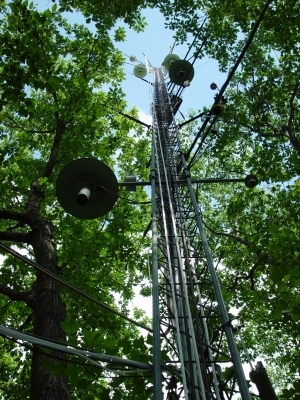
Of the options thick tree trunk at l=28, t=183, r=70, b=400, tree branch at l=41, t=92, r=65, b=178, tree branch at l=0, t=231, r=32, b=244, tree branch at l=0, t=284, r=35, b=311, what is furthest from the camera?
tree branch at l=41, t=92, r=65, b=178

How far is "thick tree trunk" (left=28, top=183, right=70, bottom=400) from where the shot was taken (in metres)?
3.67

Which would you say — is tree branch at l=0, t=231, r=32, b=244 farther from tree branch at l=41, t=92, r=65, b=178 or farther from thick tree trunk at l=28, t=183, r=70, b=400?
tree branch at l=41, t=92, r=65, b=178

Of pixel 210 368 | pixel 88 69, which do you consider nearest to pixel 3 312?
pixel 210 368

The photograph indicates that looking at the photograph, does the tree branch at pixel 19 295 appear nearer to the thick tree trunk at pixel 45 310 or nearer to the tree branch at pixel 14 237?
the thick tree trunk at pixel 45 310

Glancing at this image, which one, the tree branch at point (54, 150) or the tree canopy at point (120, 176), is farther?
the tree branch at point (54, 150)

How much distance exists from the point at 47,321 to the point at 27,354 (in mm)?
3296

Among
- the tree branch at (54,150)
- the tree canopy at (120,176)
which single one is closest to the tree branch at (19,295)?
the tree canopy at (120,176)

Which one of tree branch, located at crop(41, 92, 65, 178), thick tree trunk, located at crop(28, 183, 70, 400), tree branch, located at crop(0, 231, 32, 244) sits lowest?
thick tree trunk, located at crop(28, 183, 70, 400)

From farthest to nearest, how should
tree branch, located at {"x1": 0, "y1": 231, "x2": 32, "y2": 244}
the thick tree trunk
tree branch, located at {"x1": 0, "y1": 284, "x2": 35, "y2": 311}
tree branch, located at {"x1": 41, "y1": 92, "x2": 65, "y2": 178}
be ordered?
tree branch, located at {"x1": 41, "y1": 92, "x2": 65, "y2": 178}
tree branch, located at {"x1": 0, "y1": 231, "x2": 32, "y2": 244}
tree branch, located at {"x1": 0, "y1": 284, "x2": 35, "y2": 311}
the thick tree trunk

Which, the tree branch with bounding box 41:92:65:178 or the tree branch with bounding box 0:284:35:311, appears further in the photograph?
the tree branch with bounding box 41:92:65:178

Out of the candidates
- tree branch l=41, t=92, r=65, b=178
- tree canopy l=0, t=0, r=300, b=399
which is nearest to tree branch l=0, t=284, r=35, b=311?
tree canopy l=0, t=0, r=300, b=399

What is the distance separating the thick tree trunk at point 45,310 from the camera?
144 inches

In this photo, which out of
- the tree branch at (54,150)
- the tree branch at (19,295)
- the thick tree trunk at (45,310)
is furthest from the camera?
the tree branch at (54,150)

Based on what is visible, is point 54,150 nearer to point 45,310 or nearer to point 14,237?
point 14,237
